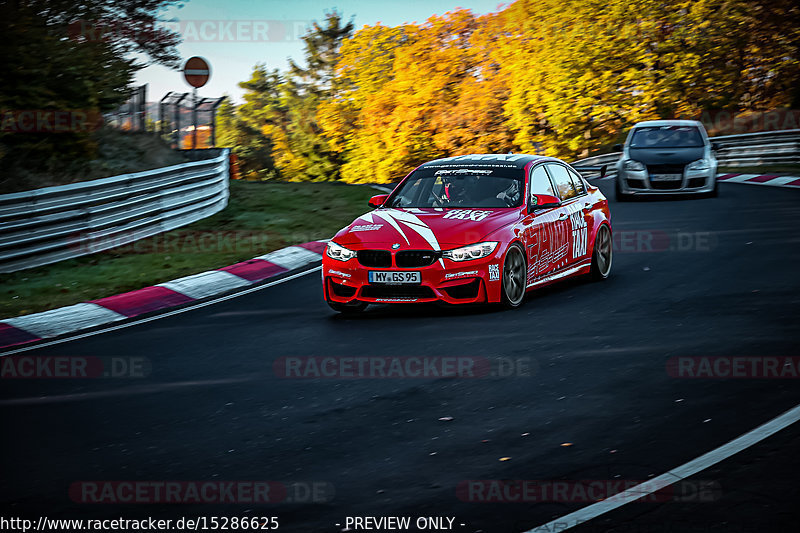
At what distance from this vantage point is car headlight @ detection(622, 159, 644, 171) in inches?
871

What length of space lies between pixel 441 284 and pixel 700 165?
13547 mm

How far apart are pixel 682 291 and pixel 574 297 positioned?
3.73 ft

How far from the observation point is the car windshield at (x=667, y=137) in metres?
22.6

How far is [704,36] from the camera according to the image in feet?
166

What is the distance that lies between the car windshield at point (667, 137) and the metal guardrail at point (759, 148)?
911cm

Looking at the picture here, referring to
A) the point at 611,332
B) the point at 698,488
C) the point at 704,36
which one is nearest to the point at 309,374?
the point at 611,332

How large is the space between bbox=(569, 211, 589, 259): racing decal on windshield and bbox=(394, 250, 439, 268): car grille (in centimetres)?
227

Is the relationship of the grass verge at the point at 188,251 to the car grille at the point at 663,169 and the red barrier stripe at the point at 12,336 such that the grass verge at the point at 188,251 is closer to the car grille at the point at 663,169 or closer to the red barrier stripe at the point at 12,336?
the red barrier stripe at the point at 12,336

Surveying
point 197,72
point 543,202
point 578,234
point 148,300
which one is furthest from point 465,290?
point 197,72

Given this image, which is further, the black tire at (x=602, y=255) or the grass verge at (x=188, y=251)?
the grass verge at (x=188, y=251)

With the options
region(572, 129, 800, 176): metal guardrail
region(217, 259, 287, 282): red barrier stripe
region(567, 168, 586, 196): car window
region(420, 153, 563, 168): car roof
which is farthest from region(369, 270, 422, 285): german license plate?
region(572, 129, 800, 176): metal guardrail

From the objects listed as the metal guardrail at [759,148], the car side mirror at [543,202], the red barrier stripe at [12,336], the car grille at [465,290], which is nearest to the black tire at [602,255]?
the car side mirror at [543,202]

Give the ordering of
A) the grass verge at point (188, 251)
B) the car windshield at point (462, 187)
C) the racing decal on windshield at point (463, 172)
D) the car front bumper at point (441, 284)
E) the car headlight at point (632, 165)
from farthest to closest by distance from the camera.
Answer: the car headlight at point (632, 165) < the grass verge at point (188, 251) < the racing decal on windshield at point (463, 172) < the car windshield at point (462, 187) < the car front bumper at point (441, 284)

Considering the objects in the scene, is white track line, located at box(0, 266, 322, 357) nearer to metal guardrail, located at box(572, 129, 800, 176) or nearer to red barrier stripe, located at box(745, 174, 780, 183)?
red barrier stripe, located at box(745, 174, 780, 183)
